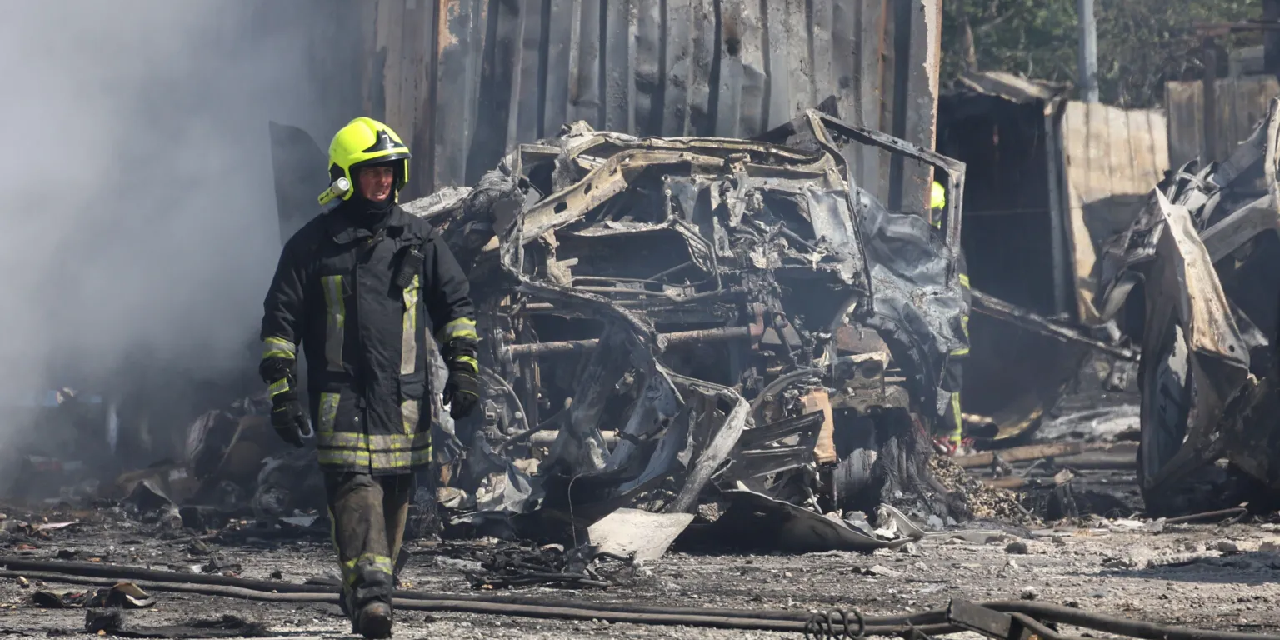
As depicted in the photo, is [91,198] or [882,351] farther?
[91,198]

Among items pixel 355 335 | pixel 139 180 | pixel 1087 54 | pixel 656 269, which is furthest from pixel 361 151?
pixel 1087 54

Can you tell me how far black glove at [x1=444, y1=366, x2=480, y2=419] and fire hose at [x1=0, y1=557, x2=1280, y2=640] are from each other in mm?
710

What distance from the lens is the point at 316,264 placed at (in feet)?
14.3

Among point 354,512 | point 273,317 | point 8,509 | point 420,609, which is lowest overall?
point 8,509

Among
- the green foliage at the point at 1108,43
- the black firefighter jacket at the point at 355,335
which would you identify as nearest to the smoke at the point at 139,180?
the black firefighter jacket at the point at 355,335

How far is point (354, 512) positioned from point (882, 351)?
187 inches

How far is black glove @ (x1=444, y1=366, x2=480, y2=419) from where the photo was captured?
172 inches

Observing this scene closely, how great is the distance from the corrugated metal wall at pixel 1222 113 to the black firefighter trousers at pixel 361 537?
1471 cm

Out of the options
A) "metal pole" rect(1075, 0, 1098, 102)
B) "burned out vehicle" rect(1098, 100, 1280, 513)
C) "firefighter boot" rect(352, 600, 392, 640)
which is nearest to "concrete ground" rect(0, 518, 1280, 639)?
"firefighter boot" rect(352, 600, 392, 640)

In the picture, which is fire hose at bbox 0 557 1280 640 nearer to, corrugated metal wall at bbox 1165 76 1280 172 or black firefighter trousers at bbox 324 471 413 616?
black firefighter trousers at bbox 324 471 413 616

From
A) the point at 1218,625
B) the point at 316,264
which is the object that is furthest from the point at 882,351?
the point at 316,264

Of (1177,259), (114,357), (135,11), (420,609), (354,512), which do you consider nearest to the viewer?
(354,512)

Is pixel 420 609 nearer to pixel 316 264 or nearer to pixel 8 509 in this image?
pixel 316 264

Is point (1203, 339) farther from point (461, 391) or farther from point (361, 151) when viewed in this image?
point (361, 151)
